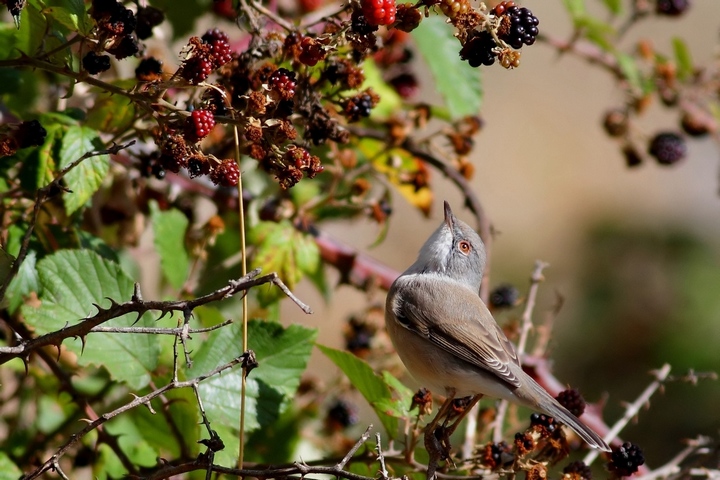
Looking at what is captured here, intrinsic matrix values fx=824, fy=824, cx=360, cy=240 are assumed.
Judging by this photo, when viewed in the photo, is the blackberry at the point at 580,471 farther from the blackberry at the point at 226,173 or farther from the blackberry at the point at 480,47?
the blackberry at the point at 226,173

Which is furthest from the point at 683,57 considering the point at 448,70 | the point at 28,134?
the point at 28,134

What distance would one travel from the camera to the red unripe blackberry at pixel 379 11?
2281 mm

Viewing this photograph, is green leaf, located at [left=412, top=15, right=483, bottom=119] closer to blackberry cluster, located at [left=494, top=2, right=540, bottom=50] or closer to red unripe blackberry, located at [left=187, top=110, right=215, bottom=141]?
blackberry cluster, located at [left=494, top=2, right=540, bottom=50]

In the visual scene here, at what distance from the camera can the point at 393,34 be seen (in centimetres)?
402

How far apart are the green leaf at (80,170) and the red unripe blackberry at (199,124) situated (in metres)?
0.57

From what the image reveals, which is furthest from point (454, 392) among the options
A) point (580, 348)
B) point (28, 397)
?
point (580, 348)

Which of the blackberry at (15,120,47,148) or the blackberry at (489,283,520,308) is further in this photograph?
the blackberry at (489,283,520,308)

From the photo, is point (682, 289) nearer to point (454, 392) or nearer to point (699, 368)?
point (699, 368)

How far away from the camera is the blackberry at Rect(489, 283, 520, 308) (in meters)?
3.97

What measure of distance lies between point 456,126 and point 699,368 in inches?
201

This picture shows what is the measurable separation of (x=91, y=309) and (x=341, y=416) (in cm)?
169

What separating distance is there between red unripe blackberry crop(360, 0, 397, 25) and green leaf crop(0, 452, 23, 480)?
1910mm

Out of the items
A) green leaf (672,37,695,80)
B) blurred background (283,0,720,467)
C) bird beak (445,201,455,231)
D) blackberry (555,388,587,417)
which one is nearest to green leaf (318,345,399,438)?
blackberry (555,388,587,417)

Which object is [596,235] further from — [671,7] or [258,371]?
[258,371]
